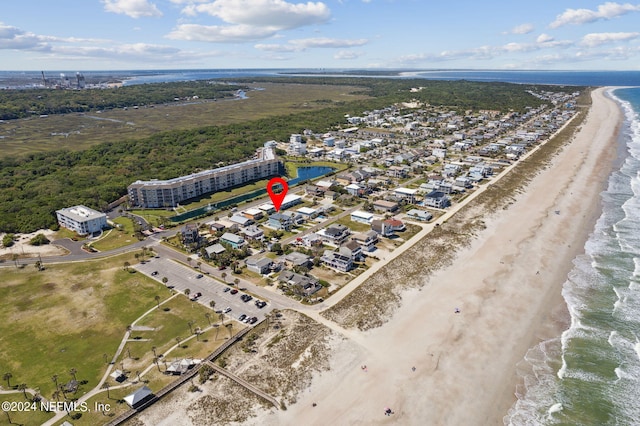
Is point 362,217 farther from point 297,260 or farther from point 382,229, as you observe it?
point 297,260

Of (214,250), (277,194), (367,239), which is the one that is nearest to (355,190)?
(277,194)

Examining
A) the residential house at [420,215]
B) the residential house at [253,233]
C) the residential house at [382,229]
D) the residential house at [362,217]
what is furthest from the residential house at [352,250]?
the residential house at [420,215]

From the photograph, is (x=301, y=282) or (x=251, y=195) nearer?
(x=301, y=282)

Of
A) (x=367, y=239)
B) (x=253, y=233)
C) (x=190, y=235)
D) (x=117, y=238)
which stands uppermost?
(x=190, y=235)

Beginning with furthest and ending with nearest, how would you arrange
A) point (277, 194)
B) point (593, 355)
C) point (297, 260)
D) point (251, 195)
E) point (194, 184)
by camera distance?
point (251, 195) < point (277, 194) < point (194, 184) < point (297, 260) < point (593, 355)

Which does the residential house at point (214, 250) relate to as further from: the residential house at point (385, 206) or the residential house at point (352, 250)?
the residential house at point (385, 206)

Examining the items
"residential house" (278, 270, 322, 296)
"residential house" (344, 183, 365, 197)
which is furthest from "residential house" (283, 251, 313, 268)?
"residential house" (344, 183, 365, 197)
